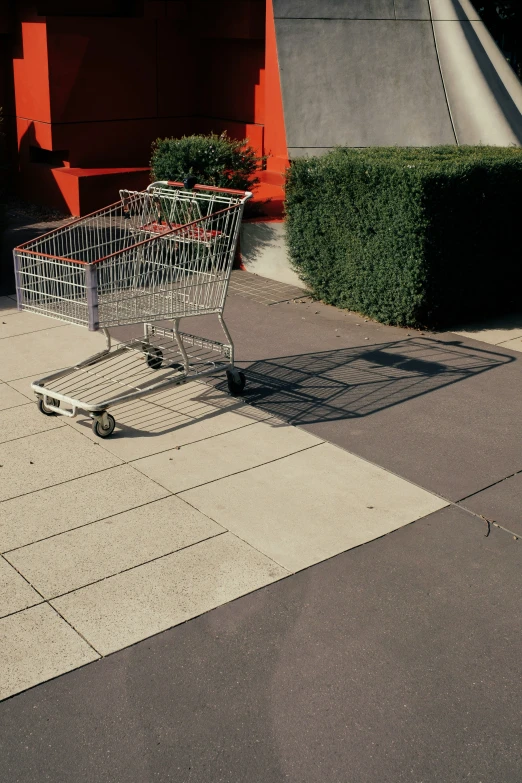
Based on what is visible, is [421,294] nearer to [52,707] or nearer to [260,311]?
[260,311]

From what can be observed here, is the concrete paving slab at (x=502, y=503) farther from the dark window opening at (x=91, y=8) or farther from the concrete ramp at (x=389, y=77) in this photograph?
the dark window opening at (x=91, y=8)

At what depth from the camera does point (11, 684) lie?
412 cm

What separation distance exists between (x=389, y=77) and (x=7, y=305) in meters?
6.24

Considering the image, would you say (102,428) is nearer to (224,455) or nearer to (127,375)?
(224,455)

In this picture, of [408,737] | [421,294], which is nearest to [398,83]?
[421,294]

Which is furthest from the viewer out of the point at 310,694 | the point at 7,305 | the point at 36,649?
the point at 7,305

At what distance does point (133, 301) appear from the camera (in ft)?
22.4

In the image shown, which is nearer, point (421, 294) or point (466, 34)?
point (421, 294)

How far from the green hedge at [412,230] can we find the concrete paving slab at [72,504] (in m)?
4.11

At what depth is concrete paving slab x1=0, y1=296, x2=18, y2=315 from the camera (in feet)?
31.9

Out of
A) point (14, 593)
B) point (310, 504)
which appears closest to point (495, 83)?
point (310, 504)

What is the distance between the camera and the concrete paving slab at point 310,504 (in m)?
5.32

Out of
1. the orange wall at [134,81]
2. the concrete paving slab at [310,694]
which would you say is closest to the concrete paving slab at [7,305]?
the orange wall at [134,81]

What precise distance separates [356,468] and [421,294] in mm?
3229
